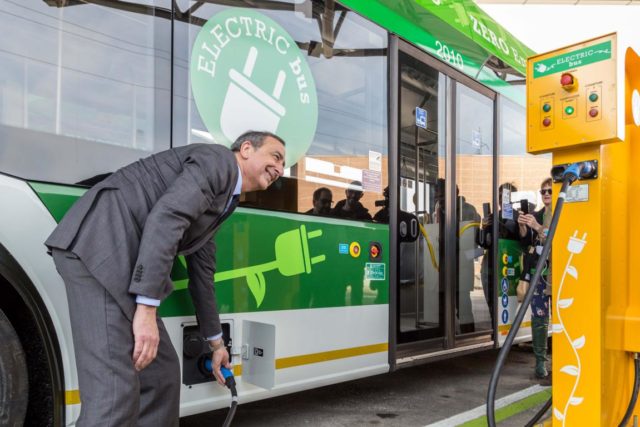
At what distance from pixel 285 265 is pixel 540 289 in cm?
261

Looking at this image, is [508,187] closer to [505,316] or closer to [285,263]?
[505,316]

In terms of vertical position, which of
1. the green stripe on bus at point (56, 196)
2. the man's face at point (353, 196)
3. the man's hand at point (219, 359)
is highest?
the man's face at point (353, 196)

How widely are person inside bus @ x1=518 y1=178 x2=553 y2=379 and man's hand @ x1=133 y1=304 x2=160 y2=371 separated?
11.3ft

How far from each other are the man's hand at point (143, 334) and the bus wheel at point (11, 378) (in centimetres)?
51

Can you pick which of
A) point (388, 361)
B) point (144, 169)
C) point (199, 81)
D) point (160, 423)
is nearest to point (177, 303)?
point (160, 423)

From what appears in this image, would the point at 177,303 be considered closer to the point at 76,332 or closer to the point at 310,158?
the point at 76,332

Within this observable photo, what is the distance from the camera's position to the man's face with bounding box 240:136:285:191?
2.23 metres

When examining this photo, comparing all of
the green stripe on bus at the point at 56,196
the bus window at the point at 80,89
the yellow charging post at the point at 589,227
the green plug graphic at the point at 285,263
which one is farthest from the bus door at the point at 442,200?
the green stripe on bus at the point at 56,196

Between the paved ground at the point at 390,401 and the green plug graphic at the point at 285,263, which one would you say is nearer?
the green plug graphic at the point at 285,263

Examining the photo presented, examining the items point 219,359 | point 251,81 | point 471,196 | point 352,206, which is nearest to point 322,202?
point 352,206

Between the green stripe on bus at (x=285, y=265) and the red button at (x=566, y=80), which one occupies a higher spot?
the red button at (x=566, y=80)

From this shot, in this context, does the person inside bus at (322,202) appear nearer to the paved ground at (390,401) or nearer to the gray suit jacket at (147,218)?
the gray suit jacket at (147,218)

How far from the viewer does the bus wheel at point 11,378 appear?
6.43 feet

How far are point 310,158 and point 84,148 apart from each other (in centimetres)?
126
